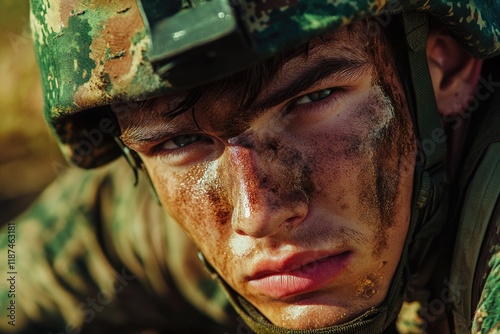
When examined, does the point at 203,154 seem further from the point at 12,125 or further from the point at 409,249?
the point at 12,125

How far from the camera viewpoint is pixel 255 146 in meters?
2.07

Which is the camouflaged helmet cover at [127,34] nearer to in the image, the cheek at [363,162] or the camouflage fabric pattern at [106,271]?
the cheek at [363,162]

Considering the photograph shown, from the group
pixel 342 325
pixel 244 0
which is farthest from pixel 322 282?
pixel 244 0

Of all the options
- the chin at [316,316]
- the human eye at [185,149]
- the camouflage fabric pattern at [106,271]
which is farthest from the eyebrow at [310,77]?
the camouflage fabric pattern at [106,271]

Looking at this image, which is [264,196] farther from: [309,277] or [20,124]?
[20,124]

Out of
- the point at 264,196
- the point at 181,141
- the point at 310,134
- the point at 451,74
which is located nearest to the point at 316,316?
the point at 264,196

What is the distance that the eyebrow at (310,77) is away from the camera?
204cm

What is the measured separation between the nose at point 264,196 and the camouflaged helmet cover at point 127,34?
287mm

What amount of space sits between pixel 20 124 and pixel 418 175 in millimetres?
3120

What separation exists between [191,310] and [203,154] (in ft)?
5.03

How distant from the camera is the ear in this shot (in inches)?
97.3

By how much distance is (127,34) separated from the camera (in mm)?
2059

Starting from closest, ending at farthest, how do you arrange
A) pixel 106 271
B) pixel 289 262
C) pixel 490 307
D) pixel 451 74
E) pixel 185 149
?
pixel 490 307 < pixel 289 262 < pixel 185 149 < pixel 451 74 < pixel 106 271

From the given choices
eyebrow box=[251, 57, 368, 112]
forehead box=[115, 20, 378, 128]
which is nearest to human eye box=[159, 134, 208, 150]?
forehead box=[115, 20, 378, 128]
